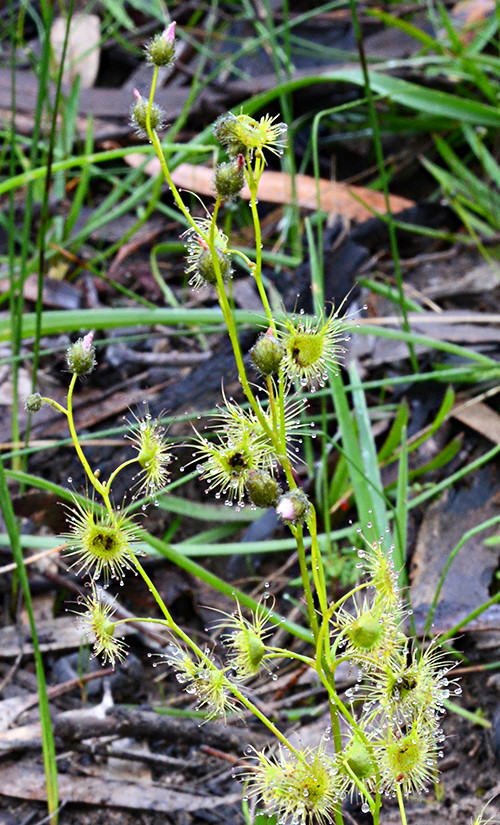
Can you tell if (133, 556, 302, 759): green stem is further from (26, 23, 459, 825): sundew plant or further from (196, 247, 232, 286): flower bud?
(196, 247, 232, 286): flower bud

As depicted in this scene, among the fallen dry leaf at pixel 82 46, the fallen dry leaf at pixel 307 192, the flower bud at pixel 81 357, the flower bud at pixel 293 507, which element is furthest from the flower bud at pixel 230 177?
the fallen dry leaf at pixel 82 46

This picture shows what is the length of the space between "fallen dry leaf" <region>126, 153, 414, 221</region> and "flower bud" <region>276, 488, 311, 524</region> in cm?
216

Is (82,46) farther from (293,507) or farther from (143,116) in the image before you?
(293,507)

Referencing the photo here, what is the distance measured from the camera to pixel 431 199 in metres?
3.14

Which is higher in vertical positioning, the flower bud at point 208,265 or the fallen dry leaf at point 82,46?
the fallen dry leaf at point 82,46

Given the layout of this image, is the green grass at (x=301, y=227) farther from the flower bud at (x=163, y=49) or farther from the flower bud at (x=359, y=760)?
the flower bud at (x=163, y=49)

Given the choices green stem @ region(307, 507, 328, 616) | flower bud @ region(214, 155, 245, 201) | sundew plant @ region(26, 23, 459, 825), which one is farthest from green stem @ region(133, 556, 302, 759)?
flower bud @ region(214, 155, 245, 201)

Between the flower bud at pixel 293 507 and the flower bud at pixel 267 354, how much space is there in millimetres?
125

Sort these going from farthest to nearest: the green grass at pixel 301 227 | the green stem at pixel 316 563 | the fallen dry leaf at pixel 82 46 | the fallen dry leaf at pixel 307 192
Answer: the fallen dry leaf at pixel 82 46 < the fallen dry leaf at pixel 307 192 < the green grass at pixel 301 227 < the green stem at pixel 316 563

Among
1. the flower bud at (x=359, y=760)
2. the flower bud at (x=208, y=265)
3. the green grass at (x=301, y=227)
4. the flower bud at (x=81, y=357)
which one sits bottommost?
the flower bud at (x=359, y=760)

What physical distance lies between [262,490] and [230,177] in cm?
32

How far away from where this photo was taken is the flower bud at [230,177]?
96 cm

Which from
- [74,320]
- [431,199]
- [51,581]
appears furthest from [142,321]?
[431,199]

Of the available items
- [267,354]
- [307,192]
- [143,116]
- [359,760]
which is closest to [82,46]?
[307,192]
